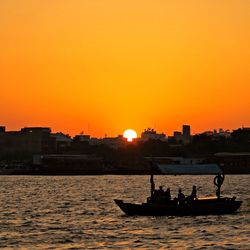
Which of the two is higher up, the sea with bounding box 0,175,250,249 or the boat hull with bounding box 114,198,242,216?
the boat hull with bounding box 114,198,242,216

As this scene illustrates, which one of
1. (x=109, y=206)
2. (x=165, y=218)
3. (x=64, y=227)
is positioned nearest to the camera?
(x=64, y=227)

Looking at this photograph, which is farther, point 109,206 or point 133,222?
point 109,206

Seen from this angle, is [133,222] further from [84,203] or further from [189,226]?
[84,203]

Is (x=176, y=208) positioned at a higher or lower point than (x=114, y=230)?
higher

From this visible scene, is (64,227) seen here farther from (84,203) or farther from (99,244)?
(84,203)

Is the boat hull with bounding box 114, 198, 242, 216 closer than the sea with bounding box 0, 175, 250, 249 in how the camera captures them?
No

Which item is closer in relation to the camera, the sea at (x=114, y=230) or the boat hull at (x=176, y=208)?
the sea at (x=114, y=230)

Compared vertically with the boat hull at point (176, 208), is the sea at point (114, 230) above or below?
below

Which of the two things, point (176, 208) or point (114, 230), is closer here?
point (114, 230)

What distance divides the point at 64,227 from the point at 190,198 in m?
14.8

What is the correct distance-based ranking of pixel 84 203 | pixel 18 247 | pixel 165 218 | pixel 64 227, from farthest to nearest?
pixel 84 203, pixel 165 218, pixel 64 227, pixel 18 247

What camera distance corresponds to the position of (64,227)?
72438 millimetres

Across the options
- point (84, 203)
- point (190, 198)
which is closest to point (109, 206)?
point (84, 203)

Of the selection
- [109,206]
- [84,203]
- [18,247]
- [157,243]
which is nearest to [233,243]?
[157,243]
